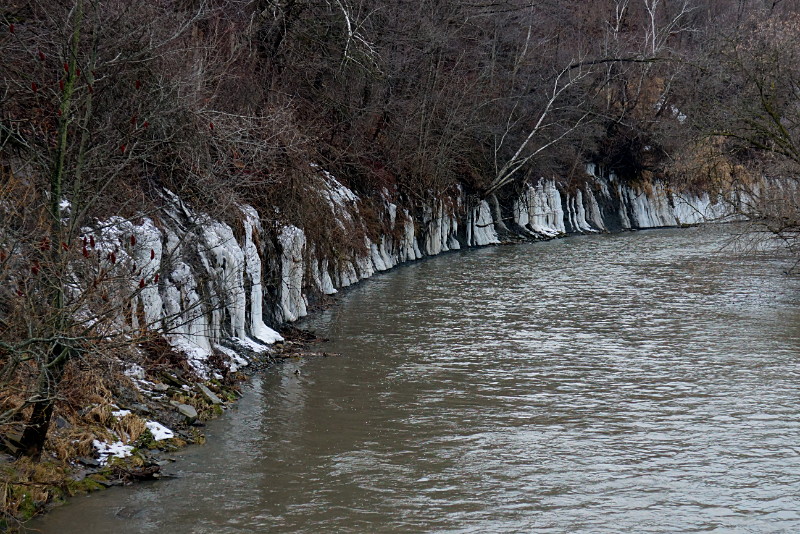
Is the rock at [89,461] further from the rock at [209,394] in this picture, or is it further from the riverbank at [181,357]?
the rock at [209,394]

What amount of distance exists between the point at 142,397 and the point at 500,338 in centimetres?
763

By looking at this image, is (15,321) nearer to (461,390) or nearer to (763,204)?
(461,390)

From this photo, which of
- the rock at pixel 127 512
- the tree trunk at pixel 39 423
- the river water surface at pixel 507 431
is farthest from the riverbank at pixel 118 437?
the rock at pixel 127 512

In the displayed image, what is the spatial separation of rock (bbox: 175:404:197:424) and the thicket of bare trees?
5.19ft

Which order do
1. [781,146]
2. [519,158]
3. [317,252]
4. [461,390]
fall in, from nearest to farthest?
[461,390]
[317,252]
[781,146]
[519,158]

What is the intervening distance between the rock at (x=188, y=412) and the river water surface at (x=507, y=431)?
0.26 m

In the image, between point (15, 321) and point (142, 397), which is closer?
point (15, 321)

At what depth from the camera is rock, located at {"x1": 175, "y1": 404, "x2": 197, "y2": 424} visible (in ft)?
36.7

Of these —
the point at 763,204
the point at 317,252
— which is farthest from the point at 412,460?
the point at 763,204

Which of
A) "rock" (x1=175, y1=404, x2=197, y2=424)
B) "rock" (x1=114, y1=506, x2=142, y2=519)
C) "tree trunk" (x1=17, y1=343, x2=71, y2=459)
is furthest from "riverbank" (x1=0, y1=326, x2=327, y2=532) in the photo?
"rock" (x1=114, y1=506, x2=142, y2=519)

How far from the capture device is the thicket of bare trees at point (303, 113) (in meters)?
8.82

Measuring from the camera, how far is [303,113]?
24.8 meters

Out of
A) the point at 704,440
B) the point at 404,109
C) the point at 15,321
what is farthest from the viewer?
the point at 404,109

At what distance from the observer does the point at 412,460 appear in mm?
10156
